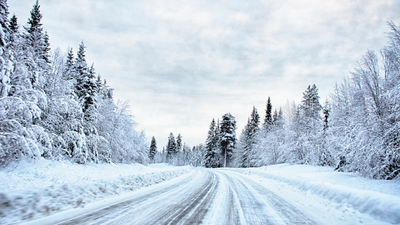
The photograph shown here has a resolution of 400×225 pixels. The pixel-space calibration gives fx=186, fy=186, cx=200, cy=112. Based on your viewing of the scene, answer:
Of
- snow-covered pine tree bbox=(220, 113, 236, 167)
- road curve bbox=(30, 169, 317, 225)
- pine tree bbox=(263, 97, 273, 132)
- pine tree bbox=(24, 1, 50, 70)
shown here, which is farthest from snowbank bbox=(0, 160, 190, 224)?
snow-covered pine tree bbox=(220, 113, 236, 167)

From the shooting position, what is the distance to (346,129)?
15641mm

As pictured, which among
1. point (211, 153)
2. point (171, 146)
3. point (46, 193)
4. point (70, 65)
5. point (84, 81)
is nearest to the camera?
point (46, 193)

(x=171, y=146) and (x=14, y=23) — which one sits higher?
(x=14, y=23)

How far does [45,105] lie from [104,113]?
41.1 feet

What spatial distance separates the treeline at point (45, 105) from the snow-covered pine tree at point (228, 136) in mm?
22175

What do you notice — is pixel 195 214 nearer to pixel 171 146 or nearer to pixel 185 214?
pixel 185 214

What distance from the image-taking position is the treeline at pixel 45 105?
11.0 metres

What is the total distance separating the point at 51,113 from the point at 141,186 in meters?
14.3

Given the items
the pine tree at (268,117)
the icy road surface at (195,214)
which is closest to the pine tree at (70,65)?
the icy road surface at (195,214)

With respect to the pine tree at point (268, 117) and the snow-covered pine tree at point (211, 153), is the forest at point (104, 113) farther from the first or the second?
the snow-covered pine tree at point (211, 153)

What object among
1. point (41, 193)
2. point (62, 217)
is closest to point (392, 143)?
point (62, 217)

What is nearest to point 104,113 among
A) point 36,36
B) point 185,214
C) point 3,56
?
point 36,36

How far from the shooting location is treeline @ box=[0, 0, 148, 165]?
36.1 feet

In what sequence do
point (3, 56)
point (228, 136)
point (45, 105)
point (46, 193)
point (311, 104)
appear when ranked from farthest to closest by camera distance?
point (228, 136) → point (311, 104) → point (45, 105) → point (3, 56) → point (46, 193)
